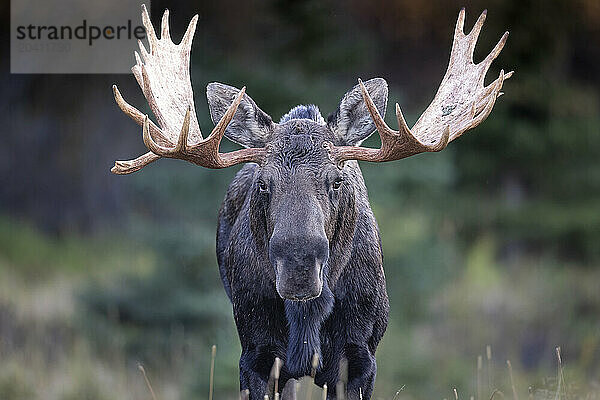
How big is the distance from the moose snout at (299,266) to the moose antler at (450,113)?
19.4 inches

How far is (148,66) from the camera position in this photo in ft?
13.0

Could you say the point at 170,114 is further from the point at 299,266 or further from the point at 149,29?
the point at 299,266

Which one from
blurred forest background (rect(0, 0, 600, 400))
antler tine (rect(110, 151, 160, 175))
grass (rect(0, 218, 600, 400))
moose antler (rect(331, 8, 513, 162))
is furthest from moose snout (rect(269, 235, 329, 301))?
blurred forest background (rect(0, 0, 600, 400))

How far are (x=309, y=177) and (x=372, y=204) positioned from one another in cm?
332

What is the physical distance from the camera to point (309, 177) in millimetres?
3500

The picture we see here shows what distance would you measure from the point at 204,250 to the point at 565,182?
3.99 metres

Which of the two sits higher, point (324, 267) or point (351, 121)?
point (351, 121)

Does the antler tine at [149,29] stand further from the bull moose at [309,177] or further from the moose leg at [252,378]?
the moose leg at [252,378]

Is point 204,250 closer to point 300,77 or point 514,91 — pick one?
point 300,77

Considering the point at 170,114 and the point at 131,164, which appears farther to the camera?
the point at 170,114

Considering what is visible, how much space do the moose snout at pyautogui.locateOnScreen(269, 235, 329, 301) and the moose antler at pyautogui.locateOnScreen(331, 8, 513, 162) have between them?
492 millimetres

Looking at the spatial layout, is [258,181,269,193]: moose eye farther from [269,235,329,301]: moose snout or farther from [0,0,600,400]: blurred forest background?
[0,0,600,400]: blurred forest background

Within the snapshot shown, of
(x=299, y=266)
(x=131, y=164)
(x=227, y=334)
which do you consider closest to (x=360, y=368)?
(x=299, y=266)

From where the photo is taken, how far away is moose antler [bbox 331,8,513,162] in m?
3.60
